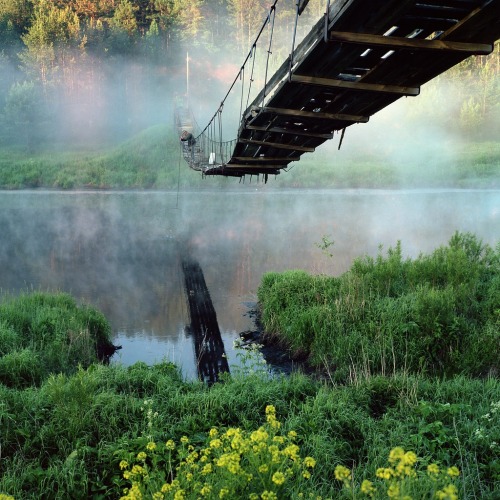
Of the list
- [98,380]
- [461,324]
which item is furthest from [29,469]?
[461,324]

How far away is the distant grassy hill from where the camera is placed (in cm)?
2848

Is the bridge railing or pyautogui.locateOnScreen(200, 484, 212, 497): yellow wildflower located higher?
the bridge railing

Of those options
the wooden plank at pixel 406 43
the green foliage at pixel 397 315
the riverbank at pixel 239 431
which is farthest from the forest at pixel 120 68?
the wooden plank at pixel 406 43

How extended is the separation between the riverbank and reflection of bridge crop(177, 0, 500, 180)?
204cm

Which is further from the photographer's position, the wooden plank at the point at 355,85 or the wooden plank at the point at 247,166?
the wooden plank at the point at 247,166

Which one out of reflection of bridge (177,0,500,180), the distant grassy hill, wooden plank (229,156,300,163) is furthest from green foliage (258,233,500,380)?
the distant grassy hill

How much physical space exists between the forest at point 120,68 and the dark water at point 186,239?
10211 millimetres

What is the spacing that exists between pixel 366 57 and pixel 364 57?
0.02 m

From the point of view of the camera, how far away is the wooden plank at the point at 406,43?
2918 mm

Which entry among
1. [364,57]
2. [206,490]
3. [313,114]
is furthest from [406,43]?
[206,490]

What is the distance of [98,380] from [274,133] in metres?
2.97

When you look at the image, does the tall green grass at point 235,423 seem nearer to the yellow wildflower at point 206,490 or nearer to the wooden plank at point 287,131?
the yellow wildflower at point 206,490

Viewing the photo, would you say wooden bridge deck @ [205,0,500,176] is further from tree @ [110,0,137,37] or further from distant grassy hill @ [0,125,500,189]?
tree @ [110,0,137,37]

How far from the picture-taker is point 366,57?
11.3 ft
